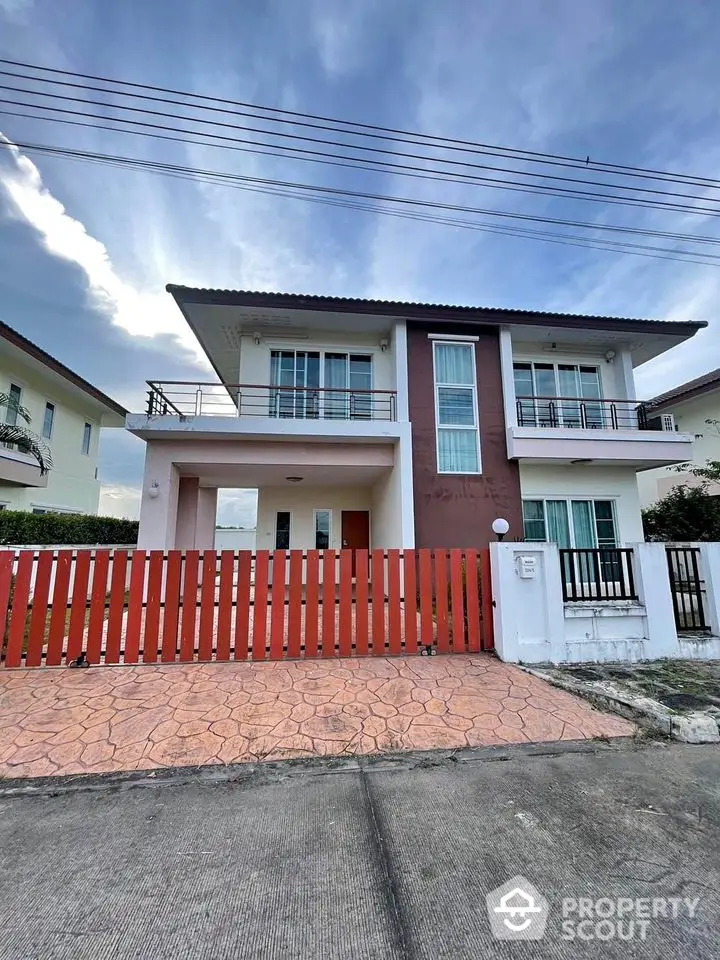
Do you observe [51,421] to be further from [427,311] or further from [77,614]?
[427,311]

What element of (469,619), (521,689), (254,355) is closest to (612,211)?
(254,355)

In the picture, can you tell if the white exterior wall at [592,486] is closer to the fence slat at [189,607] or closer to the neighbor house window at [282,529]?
the neighbor house window at [282,529]

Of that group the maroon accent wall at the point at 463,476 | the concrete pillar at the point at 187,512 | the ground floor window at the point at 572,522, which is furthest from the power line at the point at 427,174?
the concrete pillar at the point at 187,512

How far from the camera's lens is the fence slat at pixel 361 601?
527 centimetres

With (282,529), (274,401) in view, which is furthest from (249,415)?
(282,529)

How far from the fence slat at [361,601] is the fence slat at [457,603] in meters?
1.16

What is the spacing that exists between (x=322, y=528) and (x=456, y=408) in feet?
18.6

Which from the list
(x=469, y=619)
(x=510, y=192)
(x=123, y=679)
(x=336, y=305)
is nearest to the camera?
(x=123, y=679)

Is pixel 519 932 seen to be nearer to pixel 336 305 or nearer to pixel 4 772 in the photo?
pixel 4 772

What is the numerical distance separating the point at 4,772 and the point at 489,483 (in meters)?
9.70

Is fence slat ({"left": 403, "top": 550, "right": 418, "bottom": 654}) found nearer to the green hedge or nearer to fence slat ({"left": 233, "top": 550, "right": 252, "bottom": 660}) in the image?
fence slat ({"left": 233, "top": 550, "right": 252, "bottom": 660})

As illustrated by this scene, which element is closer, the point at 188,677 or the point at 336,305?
the point at 188,677

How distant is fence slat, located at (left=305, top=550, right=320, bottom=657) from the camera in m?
5.24

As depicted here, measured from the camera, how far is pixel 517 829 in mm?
2283
